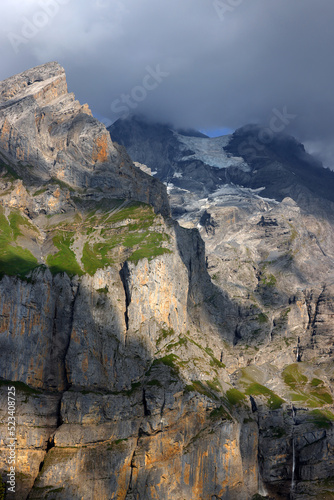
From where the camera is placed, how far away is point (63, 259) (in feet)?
545

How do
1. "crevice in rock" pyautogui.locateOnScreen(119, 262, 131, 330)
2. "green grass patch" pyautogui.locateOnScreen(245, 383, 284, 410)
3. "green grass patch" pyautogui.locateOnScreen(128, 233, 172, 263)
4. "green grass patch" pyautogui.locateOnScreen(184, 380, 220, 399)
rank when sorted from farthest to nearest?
"green grass patch" pyautogui.locateOnScreen(245, 383, 284, 410) → "green grass patch" pyautogui.locateOnScreen(128, 233, 172, 263) → "crevice in rock" pyautogui.locateOnScreen(119, 262, 131, 330) → "green grass patch" pyautogui.locateOnScreen(184, 380, 220, 399)

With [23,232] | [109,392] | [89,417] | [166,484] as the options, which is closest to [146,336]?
[109,392]

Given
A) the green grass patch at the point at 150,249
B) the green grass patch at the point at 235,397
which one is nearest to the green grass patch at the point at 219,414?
the green grass patch at the point at 235,397

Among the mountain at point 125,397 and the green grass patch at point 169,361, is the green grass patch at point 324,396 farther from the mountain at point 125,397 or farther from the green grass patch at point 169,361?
the green grass patch at point 169,361

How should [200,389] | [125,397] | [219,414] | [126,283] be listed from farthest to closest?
1. [126,283]
2. [200,389]
3. [219,414]
4. [125,397]

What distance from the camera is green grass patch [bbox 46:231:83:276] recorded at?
519ft

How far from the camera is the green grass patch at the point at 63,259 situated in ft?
519

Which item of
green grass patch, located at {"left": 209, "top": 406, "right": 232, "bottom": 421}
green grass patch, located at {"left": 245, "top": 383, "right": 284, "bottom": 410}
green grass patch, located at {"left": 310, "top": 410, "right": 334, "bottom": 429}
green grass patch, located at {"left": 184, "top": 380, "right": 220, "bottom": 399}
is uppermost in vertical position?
green grass patch, located at {"left": 245, "top": 383, "right": 284, "bottom": 410}

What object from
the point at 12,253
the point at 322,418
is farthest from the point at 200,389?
the point at 12,253

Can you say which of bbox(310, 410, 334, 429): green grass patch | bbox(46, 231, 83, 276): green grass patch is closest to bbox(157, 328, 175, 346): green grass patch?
bbox(46, 231, 83, 276): green grass patch

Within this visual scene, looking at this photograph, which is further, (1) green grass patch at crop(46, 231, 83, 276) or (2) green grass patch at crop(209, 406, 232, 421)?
(1) green grass patch at crop(46, 231, 83, 276)

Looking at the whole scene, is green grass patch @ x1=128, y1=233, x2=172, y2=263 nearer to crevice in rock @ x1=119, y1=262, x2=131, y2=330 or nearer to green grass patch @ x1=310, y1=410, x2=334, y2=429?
crevice in rock @ x1=119, y1=262, x2=131, y2=330

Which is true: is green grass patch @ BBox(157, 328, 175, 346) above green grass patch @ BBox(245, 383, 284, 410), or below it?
above

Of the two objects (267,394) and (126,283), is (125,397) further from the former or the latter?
(267,394)
